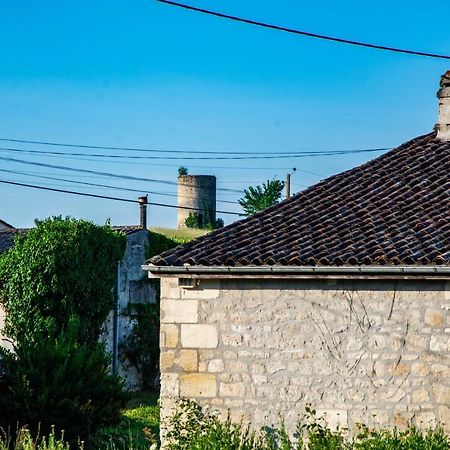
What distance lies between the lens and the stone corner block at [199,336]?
12859 millimetres

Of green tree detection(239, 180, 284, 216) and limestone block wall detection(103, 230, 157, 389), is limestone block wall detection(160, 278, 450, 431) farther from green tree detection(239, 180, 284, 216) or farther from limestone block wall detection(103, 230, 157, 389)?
green tree detection(239, 180, 284, 216)

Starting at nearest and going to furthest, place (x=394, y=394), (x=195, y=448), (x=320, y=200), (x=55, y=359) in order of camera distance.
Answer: (x=195, y=448)
(x=394, y=394)
(x=320, y=200)
(x=55, y=359)

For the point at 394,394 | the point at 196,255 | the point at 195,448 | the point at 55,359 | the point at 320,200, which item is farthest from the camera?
the point at 55,359

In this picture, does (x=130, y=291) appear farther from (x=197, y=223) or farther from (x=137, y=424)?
(x=197, y=223)

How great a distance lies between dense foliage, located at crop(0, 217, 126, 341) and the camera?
76.3 ft

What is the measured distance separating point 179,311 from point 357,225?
2.67m

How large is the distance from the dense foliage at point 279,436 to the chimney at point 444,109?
18.7 ft

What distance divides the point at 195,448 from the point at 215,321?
209 centimetres

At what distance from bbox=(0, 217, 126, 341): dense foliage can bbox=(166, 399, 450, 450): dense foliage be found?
10516 mm

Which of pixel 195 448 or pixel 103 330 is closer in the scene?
pixel 195 448

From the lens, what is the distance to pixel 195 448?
11.2 m

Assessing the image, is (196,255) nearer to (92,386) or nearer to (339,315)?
(339,315)

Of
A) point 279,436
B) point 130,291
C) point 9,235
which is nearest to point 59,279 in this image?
point 130,291

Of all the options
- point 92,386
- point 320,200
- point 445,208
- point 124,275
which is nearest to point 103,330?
point 124,275
